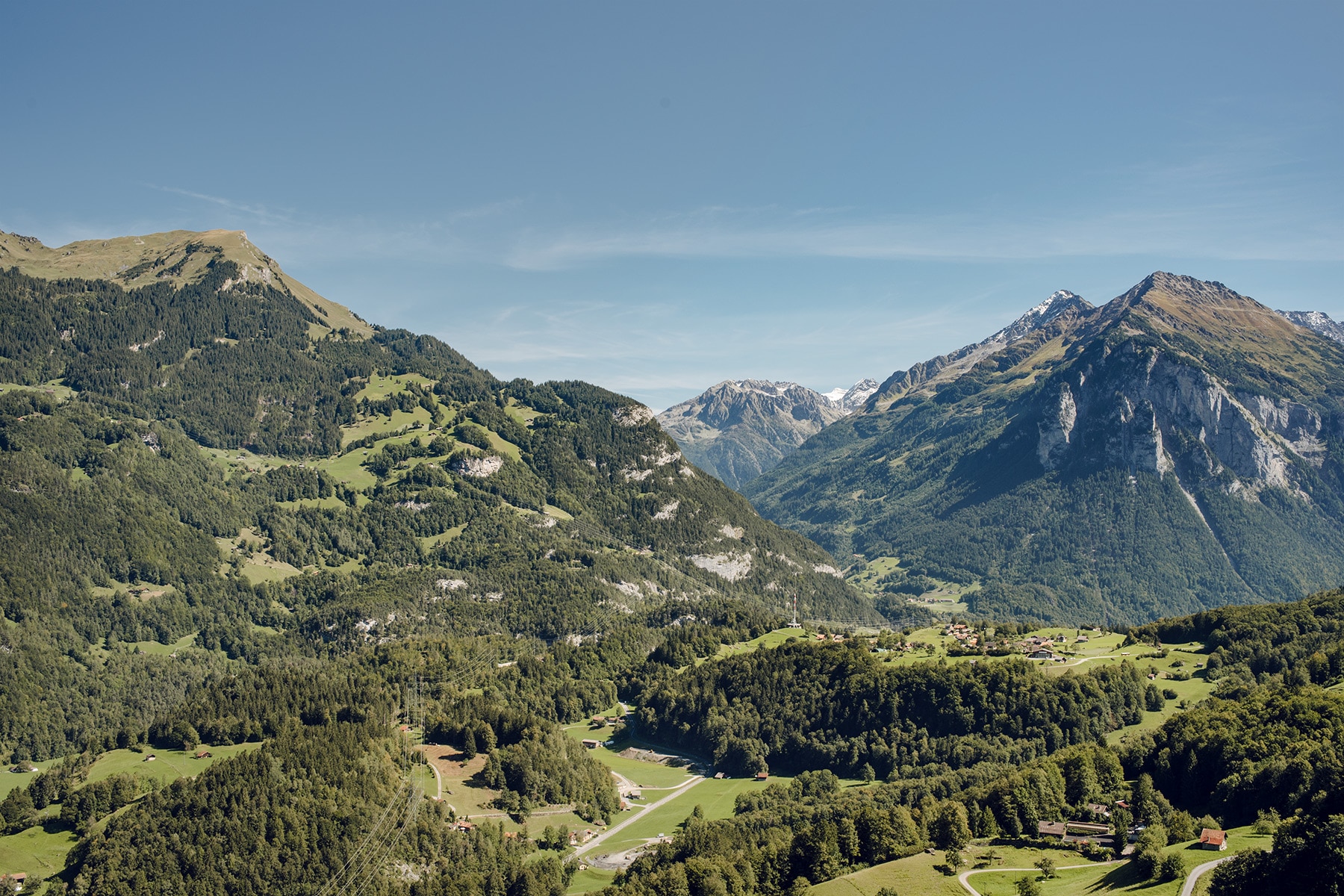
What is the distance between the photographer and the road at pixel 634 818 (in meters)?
152

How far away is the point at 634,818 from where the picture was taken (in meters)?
167

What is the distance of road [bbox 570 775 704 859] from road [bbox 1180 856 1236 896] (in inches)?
3307

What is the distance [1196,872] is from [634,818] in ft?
305

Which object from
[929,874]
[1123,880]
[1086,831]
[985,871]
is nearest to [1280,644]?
[1086,831]

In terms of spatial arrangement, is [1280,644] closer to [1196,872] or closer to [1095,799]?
[1095,799]

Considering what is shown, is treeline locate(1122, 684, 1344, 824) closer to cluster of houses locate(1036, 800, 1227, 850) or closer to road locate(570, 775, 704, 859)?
cluster of houses locate(1036, 800, 1227, 850)

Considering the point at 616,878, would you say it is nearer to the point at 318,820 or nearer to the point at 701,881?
the point at 701,881

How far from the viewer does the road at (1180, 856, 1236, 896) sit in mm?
92312

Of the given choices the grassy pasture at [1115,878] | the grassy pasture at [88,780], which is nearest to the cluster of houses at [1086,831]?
the grassy pasture at [1115,878]

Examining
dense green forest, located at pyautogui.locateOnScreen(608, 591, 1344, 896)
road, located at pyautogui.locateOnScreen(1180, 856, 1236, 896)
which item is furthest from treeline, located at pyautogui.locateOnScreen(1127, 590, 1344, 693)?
road, located at pyautogui.locateOnScreen(1180, 856, 1236, 896)

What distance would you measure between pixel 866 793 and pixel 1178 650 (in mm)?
79737

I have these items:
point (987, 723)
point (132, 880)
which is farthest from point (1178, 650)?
point (132, 880)

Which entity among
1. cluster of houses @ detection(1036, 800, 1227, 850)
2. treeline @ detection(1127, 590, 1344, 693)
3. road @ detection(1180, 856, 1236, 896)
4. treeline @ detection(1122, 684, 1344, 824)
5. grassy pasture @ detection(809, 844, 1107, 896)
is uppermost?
treeline @ detection(1127, 590, 1344, 693)

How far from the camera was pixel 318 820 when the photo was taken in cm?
14412
